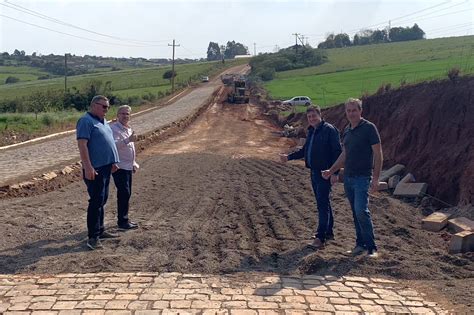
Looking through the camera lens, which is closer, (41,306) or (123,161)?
(41,306)

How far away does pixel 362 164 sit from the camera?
6367 mm

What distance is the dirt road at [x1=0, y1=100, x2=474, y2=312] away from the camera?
6.02m

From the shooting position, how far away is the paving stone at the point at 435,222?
7.84 metres

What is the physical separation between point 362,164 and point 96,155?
11.0 ft

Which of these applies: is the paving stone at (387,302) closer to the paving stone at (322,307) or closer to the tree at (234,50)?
the paving stone at (322,307)

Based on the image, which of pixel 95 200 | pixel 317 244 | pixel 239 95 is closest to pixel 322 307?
→ pixel 317 244

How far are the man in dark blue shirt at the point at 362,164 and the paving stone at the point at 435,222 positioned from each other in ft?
6.24

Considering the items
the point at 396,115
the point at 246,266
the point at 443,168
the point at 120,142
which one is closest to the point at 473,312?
the point at 246,266

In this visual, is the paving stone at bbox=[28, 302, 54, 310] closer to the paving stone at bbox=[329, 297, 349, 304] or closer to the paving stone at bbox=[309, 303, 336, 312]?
the paving stone at bbox=[309, 303, 336, 312]

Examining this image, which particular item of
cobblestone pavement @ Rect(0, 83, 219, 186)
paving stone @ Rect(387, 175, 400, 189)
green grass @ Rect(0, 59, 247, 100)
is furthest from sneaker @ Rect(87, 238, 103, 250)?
green grass @ Rect(0, 59, 247, 100)

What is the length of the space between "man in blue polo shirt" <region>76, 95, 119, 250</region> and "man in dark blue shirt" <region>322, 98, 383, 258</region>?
10.0ft

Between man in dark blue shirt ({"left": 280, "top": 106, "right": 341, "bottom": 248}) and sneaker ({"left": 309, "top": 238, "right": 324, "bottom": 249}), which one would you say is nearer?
sneaker ({"left": 309, "top": 238, "right": 324, "bottom": 249})

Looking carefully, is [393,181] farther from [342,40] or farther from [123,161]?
[342,40]

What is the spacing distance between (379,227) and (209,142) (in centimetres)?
1439
